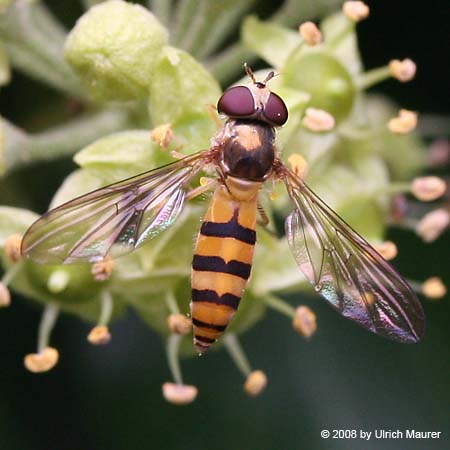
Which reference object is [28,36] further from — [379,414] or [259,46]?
[379,414]

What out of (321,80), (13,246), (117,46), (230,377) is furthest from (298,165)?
(230,377)

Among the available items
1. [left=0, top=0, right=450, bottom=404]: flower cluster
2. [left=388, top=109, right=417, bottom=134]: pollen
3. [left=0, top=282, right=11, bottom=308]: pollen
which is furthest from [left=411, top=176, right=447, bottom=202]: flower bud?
[left=0, top=282, right=11, bottom=308]: pollen

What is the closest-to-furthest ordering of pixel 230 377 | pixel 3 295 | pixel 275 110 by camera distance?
pixel 275 110 → pixel 3 295 → pixel 230 377

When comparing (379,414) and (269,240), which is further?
(379,414)

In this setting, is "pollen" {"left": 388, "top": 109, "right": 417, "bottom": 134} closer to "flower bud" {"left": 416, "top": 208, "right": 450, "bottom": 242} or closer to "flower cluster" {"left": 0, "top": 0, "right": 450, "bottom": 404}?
"flower cluster" {"left": 0, "top": 0, "right": 450, "bottom": 404}

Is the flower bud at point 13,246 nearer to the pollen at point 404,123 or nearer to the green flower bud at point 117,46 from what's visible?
the green flower bud at point 117,46

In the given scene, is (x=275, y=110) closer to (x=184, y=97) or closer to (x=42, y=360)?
(x=184, y=97)

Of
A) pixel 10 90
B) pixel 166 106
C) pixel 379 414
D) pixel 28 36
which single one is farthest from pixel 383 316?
pixel 10 90
